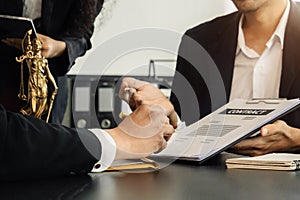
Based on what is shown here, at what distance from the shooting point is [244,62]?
64.9 inches

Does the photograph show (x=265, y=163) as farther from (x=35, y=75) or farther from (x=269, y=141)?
(x=35, y=75)

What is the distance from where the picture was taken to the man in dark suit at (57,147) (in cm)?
81

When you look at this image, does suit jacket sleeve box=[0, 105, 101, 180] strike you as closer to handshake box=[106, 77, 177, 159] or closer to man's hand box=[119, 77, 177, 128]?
handshake box=[106, 77, 177, 159]

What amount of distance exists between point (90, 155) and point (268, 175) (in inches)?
12.8

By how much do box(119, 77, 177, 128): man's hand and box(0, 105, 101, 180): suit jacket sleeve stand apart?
33 centimetres

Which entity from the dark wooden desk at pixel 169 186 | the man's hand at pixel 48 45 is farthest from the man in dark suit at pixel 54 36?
the dark wooden desk at pixel 169 186

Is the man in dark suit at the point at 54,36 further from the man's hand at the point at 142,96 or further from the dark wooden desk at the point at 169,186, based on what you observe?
the dark wooden desk at the point at 169,186

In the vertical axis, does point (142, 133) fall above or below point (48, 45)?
below

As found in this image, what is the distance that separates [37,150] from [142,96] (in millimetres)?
421

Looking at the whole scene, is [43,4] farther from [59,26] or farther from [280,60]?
[280,60]

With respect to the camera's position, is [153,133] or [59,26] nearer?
[153,133]

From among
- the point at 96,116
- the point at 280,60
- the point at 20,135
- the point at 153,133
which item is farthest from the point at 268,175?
the point at 96,116

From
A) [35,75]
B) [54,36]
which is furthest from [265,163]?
[54,36]

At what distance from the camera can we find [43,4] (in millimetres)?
1593
